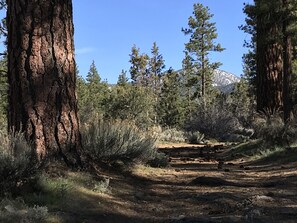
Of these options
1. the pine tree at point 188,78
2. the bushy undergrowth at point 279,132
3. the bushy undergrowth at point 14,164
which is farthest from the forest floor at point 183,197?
the pine tree at point 188,78

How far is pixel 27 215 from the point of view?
12.5ft

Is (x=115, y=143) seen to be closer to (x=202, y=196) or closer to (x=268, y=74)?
(x=202, y=196)

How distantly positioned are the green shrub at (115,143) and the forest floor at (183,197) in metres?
0.24

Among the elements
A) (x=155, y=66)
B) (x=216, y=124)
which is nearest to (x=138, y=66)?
(x=155, y=66)

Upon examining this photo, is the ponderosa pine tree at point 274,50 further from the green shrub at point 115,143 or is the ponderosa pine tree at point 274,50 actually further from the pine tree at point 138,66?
the pine tree at point 138,66

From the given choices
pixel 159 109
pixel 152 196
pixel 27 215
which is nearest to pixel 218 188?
pixel 152 196

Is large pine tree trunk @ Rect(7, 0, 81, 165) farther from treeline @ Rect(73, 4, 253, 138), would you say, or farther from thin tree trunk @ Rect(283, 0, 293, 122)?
treeline @ Rect(73, 4, 253, 138)

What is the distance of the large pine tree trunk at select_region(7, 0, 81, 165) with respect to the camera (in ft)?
18.0

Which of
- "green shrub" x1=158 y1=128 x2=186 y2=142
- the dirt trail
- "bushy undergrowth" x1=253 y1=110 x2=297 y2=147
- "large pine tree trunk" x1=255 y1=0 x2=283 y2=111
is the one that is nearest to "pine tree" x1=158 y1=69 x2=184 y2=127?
"green shrub" x1=158 y1=128 x2=186 y2=142

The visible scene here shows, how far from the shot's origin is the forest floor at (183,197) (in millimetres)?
4410

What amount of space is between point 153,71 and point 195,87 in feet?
23.6

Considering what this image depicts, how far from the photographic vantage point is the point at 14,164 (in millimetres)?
4340

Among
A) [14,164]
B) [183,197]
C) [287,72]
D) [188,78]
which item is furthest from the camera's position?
[188,78]

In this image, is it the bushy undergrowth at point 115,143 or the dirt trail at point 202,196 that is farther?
the bushy undergrowth at point 115,143
